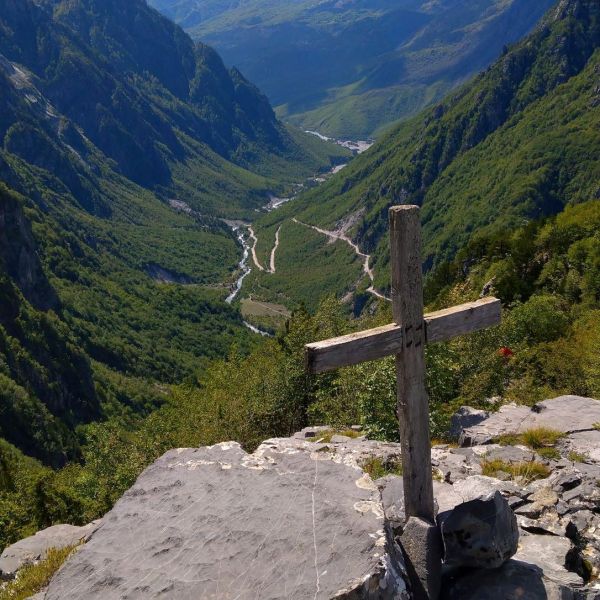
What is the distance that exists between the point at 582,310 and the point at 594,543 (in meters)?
39.7

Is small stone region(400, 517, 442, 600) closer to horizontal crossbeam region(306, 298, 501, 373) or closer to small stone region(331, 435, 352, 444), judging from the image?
horizontal crossbeam region(306, 298, 501, 373)

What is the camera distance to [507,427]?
2116 centimetres

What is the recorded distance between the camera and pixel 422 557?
1063 cm

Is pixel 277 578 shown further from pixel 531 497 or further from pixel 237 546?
pixel 531 497

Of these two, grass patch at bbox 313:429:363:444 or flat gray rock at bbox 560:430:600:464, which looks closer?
flat gray rock at bbox 560:430:600:464

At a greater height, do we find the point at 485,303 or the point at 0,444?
the point at 485,303

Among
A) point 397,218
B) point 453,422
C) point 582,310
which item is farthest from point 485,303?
point 582,310

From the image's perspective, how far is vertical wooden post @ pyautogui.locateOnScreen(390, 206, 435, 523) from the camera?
11141 mm

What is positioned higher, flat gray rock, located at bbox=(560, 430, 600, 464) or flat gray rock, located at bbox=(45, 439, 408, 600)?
flat gray rock, located at bbox=(45, 439, 408, 600)

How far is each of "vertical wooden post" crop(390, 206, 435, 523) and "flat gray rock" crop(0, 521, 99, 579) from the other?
8.47 metres

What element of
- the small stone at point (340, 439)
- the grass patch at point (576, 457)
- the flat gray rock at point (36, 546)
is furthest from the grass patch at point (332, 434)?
the flat gray rock at point (36, 546)

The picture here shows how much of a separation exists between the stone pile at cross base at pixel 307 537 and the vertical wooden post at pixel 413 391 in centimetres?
53

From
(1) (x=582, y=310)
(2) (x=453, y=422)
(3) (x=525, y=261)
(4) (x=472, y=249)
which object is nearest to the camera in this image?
(2) (x=453, y=422)

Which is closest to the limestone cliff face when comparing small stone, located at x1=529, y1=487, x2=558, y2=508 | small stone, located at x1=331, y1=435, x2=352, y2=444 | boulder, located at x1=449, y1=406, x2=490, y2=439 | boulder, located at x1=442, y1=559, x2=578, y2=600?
small stone, located at x1=331, y1=435, x2=352, y2=444
